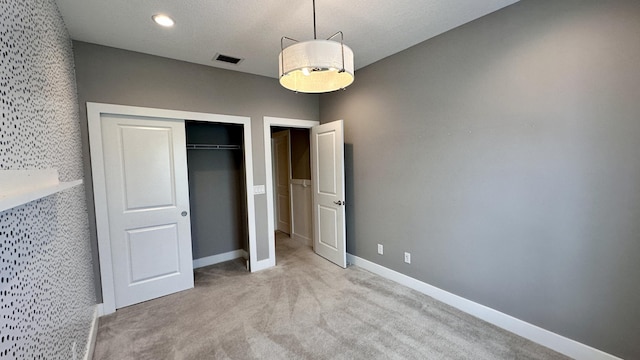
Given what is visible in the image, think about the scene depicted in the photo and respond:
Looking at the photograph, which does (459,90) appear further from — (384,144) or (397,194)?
(397,194)

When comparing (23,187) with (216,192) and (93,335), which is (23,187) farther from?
(216,192)

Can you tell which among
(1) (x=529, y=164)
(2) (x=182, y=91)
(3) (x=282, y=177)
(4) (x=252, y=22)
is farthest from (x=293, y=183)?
(1) (x=529, y=164)

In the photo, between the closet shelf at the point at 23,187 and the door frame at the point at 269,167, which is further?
the door frame at the point at 269,167

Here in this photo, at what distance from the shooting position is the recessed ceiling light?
2070mm

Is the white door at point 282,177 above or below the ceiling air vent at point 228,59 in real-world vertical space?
below

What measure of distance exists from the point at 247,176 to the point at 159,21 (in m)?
1.80

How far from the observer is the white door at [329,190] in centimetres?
341

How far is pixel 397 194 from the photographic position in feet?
9.80

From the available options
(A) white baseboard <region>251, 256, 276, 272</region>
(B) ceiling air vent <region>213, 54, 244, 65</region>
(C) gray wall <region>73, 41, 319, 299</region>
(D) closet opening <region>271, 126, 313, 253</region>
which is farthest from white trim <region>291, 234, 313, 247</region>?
(B) ceiling air vent <region>213, 54, 244, 65</region>

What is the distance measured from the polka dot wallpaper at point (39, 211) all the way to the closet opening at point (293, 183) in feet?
10.1

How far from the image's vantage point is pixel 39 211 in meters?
1.19

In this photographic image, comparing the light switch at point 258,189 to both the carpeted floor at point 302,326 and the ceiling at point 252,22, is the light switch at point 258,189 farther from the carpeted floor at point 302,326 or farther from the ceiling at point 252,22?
the ceiling at point 252,22

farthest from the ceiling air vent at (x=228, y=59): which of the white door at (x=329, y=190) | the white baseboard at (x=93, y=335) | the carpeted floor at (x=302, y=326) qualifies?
the white baseboard at (x=93, y=335)

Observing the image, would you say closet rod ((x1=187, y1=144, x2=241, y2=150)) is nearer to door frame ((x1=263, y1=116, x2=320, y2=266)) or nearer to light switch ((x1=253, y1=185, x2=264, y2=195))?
door frame ((x1=263, y1=116, x2=320, y2=266))
